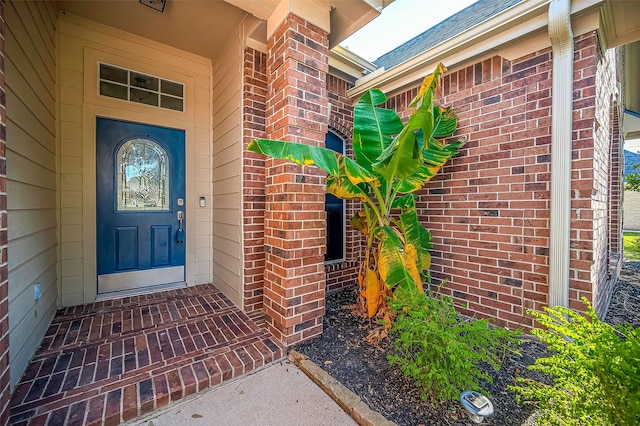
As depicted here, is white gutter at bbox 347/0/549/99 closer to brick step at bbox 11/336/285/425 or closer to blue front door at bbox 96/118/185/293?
blue front door at bbox 96/118/185/293

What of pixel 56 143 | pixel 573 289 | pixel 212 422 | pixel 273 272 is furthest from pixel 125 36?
pixel 573 289

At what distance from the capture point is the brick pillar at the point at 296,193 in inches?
90.4

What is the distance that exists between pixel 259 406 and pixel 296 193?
1562 millimetres

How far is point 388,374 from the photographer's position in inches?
75.4

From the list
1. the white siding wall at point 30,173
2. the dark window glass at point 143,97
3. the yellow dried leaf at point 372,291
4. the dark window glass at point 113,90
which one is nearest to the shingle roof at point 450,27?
the yellow dried leaf at point 372,291

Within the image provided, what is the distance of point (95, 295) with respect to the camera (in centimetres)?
307

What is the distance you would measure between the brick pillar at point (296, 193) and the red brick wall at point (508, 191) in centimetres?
161

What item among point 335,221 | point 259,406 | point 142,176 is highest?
point 142,176

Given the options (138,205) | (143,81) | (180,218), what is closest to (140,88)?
(143,81)

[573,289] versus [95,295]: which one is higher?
[573,289]

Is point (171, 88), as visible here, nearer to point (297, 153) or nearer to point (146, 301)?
point (146, 301)

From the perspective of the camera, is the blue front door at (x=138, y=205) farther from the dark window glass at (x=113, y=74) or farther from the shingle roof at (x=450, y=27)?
the shingle roof at (x=450, y=27)

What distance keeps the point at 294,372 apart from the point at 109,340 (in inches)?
65.6

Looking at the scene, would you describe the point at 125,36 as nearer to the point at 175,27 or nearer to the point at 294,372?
the point at 175,27
